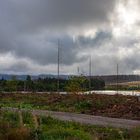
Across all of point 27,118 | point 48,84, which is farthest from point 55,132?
point 48,84

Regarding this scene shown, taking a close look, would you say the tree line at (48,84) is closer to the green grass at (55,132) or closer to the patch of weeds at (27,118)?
the patch of weeds at (27,118)

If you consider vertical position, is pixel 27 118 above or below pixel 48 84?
below

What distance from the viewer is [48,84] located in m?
71.5

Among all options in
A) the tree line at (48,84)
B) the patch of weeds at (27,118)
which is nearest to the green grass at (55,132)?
the patch of weeds at (27,118)

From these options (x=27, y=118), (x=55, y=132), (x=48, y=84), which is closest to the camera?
(x=55, y=132)

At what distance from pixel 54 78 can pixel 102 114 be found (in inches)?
2181

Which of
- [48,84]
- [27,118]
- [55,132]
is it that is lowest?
[55,132]

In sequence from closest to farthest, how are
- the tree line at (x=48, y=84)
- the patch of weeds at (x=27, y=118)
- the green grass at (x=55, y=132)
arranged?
the green grass at (x=55, y=132) < the patch of weeds at (x=27, y=118) < the tree line at (x=48, y=84)

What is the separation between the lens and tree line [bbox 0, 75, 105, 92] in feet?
154

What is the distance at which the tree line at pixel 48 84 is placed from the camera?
46.9m

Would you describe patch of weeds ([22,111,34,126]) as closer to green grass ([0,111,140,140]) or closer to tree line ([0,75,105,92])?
green grass ([0,111,140,140])

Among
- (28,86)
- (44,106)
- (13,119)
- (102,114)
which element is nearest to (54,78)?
(28,86)

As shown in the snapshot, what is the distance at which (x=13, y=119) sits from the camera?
59.7ft

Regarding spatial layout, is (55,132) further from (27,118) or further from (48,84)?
(48,84)
